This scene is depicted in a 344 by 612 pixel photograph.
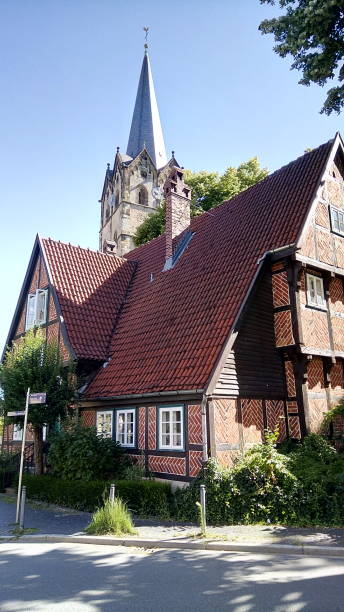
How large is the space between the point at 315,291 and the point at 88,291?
9.06 m

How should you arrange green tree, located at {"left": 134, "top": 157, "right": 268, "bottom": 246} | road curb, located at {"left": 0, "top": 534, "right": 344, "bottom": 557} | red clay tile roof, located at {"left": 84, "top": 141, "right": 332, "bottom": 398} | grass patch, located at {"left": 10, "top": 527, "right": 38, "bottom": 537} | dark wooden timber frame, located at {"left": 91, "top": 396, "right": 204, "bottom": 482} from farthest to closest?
green tree, located at {"left": 134, "top": 157, "right": 268, "bottom": 246} → red clay tile roof, located at {"left": 84, "top": 141, "right": 332, "bottom": 398} → dark wooden timber frame, located at {"left": 91, "top": 396, "right": 204, "bottom": 482} → grass patch, located at {"left": 10, "top": 527, "right": 38, "bottom": 537} → road curb, located at {"left": 0, "top": 534, "right": 344, "bottom": 557}

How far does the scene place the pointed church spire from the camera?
49281 millimetres

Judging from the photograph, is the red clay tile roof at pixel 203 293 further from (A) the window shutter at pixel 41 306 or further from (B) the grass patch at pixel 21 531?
(B) the grass patch at pixel 21 531

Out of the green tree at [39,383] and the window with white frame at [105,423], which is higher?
the green tree at [39,383]

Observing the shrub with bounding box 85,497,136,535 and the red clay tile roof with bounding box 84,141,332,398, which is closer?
the shrub with bounding box 85,497,136,535

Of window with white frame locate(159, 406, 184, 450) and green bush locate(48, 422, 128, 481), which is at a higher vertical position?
window with white frame locate(159, 406, 184, 450)

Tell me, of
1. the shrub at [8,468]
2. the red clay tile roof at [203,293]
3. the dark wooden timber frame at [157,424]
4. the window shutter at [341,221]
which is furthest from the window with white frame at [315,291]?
the shrub at [8,468]

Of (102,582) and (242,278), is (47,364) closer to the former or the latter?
(242,278)

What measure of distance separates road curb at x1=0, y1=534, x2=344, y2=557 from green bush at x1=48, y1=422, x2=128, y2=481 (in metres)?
3.32

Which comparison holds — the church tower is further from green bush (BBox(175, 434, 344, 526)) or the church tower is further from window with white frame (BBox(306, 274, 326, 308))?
green bush (BBox(175, 434, 344, 526))

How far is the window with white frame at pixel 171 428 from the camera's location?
12016mm

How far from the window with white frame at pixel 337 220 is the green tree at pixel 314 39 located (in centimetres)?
597

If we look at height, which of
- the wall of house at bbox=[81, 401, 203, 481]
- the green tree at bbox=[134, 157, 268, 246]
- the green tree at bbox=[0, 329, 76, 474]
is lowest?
the wall of house at bbox=[81, 401, 203, 481]

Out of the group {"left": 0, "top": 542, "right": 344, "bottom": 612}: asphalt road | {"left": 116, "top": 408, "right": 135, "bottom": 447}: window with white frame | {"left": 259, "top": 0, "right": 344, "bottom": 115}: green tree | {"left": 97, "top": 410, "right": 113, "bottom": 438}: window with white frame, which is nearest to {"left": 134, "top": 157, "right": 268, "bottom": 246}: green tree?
{"left": 97, "top": 410, "right": 113, "bottom": 438}: window with white frame
